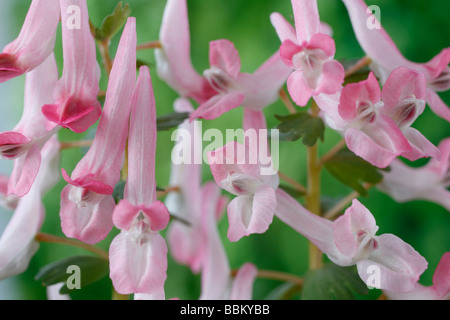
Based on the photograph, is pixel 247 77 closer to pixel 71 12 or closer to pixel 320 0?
pixel 71 12

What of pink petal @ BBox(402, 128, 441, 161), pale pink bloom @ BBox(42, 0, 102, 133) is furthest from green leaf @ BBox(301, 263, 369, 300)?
pale pink bloom @ BBox(42, 0, 102, 133)

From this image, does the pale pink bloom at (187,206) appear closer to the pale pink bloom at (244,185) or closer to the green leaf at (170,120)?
the green leaf at (170,120)

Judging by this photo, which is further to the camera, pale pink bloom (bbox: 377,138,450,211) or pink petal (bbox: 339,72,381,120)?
pale pink bloom (bbox: 377,138,450,211)

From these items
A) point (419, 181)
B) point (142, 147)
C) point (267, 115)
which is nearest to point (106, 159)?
point (142, 147)

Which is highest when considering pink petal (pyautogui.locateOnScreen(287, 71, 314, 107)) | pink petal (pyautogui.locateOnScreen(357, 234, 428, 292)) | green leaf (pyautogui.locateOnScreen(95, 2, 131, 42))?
green leaf (pyautogui.locateOnScreen(95, 2, 131, 42))

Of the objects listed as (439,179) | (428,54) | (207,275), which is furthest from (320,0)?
(207,275)

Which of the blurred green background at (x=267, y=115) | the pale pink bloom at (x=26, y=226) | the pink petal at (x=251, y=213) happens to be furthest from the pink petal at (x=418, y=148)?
the blurred green background at (x=267, y=115)

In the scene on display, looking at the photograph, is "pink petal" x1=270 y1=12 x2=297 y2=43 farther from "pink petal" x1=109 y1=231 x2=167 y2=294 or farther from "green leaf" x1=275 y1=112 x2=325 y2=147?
"pink petal" x1=109 y1=231 x2=167 y2=294
